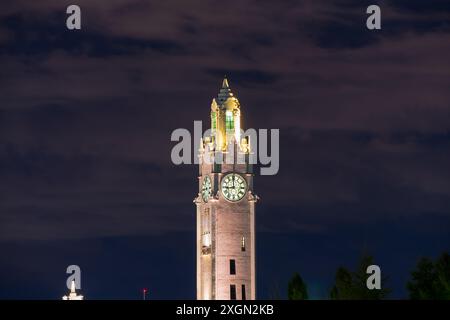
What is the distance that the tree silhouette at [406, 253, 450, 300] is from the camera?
148375 millimetres

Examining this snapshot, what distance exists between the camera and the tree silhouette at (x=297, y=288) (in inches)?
6523

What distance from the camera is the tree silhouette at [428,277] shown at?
487 feet

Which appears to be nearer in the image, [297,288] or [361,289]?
[361,289]

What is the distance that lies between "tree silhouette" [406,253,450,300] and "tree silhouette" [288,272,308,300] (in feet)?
44.9

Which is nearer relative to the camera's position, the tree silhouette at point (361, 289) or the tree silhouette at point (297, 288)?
the tree silhouette at point (361, 289)

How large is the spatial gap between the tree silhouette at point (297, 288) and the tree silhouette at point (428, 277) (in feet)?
44.9

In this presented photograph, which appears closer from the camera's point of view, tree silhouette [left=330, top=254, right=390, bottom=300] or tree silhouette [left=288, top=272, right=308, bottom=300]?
tree silhouette [left=330, top=254, right=390, bottom=300]

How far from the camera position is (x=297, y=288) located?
16938 centimetres

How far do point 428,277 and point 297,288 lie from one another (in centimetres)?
1913
